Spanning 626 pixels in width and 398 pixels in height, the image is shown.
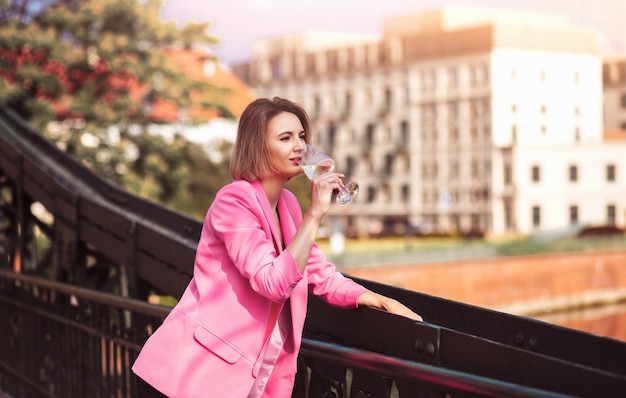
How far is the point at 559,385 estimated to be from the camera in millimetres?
2174

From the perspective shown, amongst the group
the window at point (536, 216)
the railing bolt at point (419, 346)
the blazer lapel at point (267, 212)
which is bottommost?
the window at point (536, 216)

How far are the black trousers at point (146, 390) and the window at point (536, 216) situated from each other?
60.6 metres

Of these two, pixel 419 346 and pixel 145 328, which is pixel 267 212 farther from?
A: pixel 145 328

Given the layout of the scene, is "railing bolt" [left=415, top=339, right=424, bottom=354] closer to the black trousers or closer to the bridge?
the bridge

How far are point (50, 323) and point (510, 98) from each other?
59393 millimetres

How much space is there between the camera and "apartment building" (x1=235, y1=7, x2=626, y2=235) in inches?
2446

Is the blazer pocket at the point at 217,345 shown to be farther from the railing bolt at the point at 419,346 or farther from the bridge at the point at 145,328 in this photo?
the railing bolt at the point at 419,346

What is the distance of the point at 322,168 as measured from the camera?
99.0 inches

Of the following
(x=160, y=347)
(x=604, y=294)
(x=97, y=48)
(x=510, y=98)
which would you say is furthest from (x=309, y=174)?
(x=510, y=98)

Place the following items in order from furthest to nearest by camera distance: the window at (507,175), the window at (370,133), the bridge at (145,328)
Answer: the window at (370,133), the window at (507,175), the bridge at (145,328)

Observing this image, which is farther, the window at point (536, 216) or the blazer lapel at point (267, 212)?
the window at point (536, 216)

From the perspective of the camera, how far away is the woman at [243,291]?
8.35ft

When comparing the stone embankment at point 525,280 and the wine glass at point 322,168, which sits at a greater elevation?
the wine glass at point 322,168

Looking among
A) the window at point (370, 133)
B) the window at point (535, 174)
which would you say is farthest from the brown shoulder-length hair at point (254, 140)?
the window at point (370, 133)
